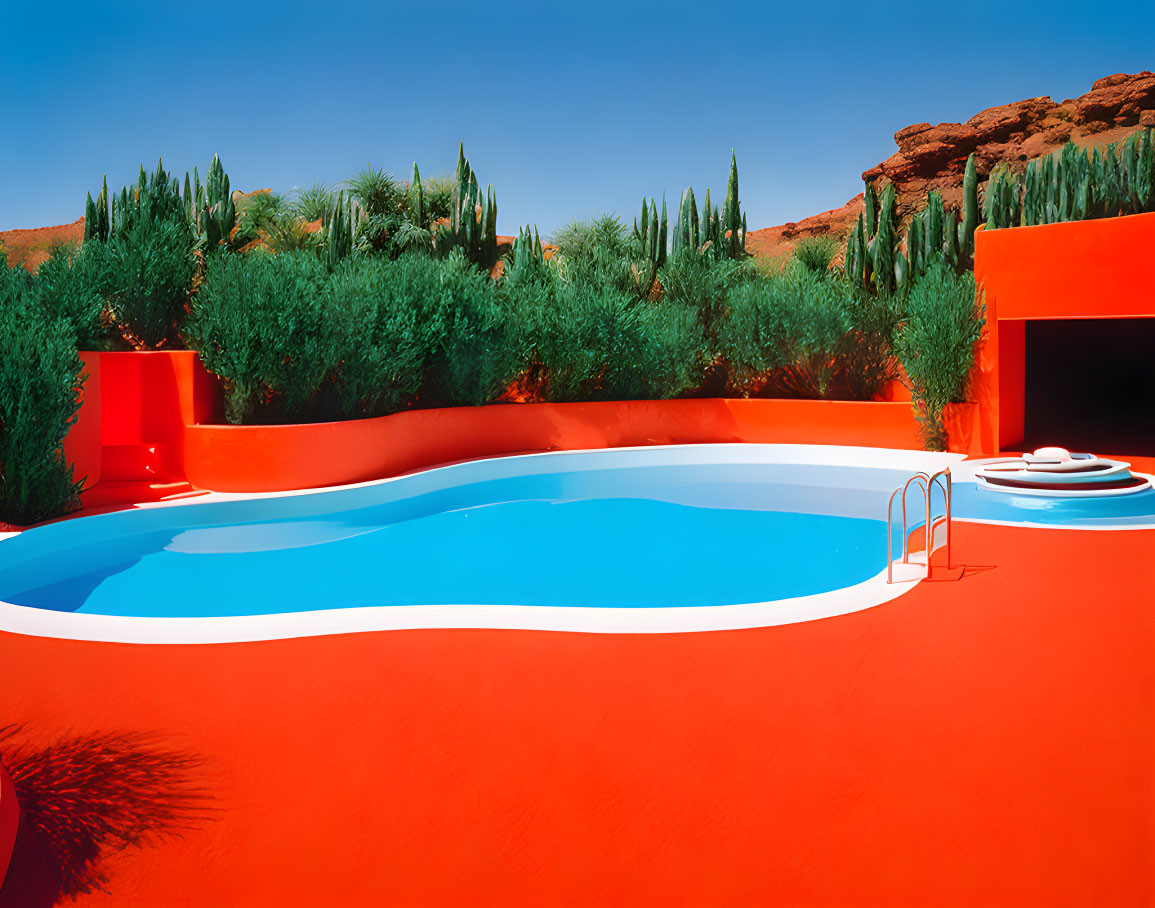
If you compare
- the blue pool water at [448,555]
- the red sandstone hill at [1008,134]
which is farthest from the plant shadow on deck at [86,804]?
the red sandstone hill at [1008,134]

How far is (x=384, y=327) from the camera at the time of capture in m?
11.9

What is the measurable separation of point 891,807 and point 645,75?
2864 cm

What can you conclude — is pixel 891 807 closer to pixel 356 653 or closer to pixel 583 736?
pixel 583 736

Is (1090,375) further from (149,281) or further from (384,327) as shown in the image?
(149,281)

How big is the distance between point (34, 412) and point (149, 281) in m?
3.99

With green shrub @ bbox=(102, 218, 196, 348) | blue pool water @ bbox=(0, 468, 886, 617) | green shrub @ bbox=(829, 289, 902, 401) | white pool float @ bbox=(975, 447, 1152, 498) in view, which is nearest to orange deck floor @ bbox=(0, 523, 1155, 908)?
blue pool water @ bbox=(0, 468, 886, 617)

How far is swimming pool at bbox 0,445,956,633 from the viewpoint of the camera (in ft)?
22.8

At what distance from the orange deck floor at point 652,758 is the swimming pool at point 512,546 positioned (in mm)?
616

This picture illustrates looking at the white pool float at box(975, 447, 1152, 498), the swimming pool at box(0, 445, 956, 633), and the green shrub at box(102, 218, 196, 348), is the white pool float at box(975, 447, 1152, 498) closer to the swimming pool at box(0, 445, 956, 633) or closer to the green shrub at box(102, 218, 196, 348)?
the swimming pool at box(0, 445, 956, 633)

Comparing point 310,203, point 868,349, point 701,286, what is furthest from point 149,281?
point 310,203

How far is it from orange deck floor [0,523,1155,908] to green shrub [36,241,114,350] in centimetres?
665

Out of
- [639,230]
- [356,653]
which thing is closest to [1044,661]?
[356,653]

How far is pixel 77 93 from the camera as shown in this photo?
956 inches

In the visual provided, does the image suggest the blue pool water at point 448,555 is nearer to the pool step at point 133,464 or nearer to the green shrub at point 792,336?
the pool step at point 133,464
